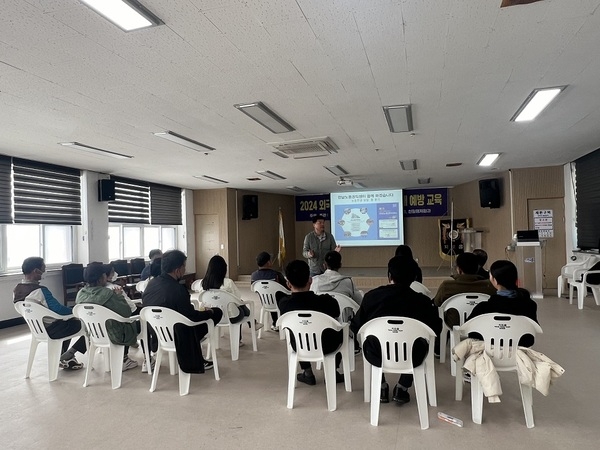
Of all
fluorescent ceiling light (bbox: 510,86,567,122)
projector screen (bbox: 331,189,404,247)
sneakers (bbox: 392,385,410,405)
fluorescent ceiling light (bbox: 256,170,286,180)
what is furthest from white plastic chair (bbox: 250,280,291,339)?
projector screen (bbox: 331,189,404,247)

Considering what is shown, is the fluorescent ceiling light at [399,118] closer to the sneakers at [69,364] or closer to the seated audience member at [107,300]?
the seated audience member at [107,300]

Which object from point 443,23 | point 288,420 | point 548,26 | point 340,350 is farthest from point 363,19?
point 288,420

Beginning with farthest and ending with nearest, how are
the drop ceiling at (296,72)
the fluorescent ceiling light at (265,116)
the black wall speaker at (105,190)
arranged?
1. the black wall speaker at (105,190)
2. the fluorescent ceiling light at (265,116)
3. the drop ceiling at (296,72)

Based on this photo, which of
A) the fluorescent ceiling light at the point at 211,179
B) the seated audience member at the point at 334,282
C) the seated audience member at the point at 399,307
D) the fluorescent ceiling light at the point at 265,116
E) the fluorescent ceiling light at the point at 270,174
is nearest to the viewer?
the seated audience member at the point at 399,307

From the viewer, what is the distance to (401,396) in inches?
118

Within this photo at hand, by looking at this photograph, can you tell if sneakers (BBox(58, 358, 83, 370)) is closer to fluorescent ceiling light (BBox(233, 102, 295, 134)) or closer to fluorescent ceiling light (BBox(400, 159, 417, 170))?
fluorescent ceiling light (BBox(233, 102, 295, 134))

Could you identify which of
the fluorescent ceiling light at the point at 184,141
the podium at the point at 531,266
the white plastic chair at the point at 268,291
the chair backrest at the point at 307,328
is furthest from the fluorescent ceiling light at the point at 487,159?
the chair backrest at the point at 307,328

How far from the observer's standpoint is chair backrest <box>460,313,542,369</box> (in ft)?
8.57

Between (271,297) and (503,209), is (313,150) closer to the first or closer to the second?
(271,297)

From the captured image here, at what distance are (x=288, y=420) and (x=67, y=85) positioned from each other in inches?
130

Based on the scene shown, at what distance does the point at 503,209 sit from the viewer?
9.06m

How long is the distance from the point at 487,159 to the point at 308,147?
3809 mm

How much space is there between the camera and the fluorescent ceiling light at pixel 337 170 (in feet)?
25.8

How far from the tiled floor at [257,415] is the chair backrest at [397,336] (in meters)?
0.44
